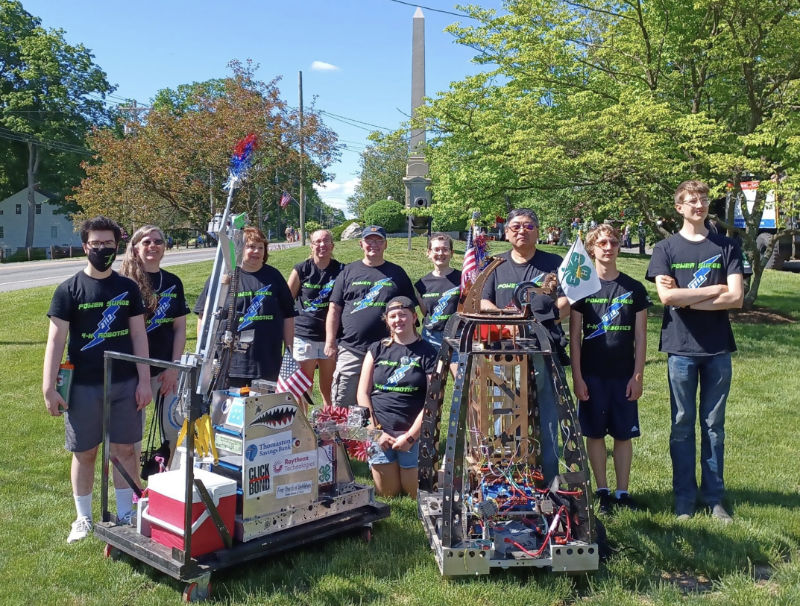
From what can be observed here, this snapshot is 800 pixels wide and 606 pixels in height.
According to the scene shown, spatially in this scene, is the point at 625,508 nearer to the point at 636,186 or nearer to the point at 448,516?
the point at 448,516

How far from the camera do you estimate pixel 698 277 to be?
438 centimetres

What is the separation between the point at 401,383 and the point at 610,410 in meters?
1.44

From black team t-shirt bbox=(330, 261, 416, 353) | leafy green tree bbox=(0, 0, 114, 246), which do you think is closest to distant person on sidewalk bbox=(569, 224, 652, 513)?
black team t-shirt bbox=(330, 261, 416, 353)

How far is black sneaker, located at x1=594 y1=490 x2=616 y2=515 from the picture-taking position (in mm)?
4570

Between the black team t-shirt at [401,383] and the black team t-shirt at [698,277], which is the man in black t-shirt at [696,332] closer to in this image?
the black team t-shirt at [698,277]

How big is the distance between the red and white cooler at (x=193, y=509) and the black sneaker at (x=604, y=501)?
8.12 ft

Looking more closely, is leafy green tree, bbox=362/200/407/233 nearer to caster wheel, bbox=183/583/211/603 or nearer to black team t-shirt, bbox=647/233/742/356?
black team t-shirt, bbox=647/233/742/356

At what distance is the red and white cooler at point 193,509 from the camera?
348 centimetres

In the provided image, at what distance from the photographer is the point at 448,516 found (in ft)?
11.5

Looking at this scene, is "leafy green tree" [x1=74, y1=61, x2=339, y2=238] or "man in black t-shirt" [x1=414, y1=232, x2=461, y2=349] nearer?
"man in black t-shirt" [x1=414, y1=232, x2=461, y2=349]

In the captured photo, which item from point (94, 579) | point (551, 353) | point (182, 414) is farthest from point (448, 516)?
point (94, 579)

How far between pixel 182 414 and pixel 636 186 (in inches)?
412

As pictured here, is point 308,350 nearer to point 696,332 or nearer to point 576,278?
point 576,278

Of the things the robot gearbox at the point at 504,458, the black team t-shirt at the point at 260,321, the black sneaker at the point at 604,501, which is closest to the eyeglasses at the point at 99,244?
the black team t-shirt at the point at 260,321
